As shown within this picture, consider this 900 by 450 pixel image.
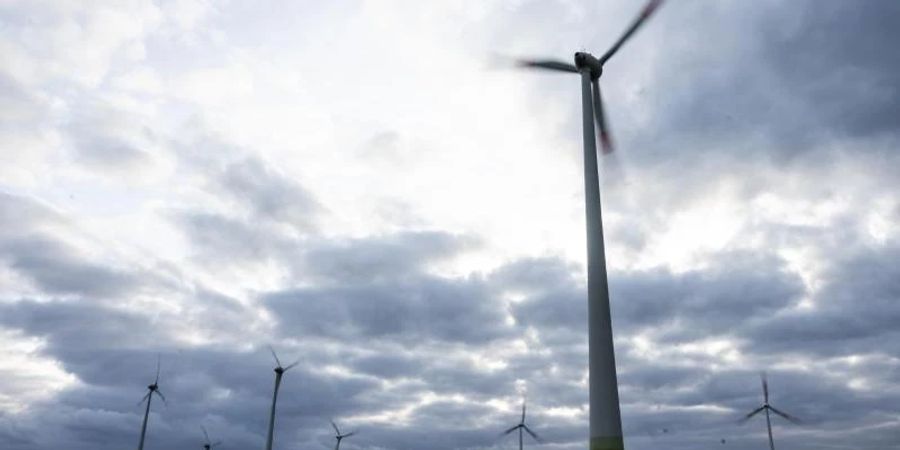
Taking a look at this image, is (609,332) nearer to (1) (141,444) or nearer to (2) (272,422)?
(2) (272,422)

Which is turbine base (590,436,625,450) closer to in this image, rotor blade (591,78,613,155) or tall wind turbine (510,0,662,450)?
tall wind turbine (510,0,662,450)

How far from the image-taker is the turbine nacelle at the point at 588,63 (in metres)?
62.4

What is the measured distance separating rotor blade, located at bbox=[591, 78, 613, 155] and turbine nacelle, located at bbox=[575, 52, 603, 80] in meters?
0.94

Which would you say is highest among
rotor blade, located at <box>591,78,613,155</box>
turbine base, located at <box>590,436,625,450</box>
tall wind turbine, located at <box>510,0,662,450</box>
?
rotor blade, located at <box>591,78,613,155</box>

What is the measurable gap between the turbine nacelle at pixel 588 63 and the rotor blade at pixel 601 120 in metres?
0.94

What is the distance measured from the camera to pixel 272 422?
158000mm

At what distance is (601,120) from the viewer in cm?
6744

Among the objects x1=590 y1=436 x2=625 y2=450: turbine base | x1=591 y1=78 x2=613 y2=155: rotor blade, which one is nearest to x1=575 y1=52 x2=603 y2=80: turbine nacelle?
x1=591 y1=78 x2=613 y2=155: rotor blade

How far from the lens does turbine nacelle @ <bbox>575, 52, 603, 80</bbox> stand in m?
62.4

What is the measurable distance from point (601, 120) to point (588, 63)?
7.04 m

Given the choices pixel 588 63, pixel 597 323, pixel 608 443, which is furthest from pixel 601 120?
pixel 608 443

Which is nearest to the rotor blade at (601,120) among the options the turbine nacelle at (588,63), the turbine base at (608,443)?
the turbine nacelle at (588,63)

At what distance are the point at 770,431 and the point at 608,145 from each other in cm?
16418

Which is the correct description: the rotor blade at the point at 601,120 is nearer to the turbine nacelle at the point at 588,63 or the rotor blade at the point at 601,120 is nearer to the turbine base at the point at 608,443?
the turbine nacelle at the point at 588,63
